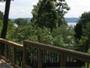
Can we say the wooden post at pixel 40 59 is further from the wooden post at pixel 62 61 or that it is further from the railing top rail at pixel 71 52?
the wooden post at pixel 62 61

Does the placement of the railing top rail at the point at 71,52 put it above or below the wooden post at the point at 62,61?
above

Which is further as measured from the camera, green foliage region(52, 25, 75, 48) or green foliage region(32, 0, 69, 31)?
green foliage region(32, 0, 69, 31)

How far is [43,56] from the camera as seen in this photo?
8.77 metres

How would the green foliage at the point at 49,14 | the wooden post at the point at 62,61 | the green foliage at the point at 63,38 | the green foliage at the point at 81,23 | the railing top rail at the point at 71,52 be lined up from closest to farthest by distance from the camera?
the railing top rail at the point at 71,52 < the wooden post at the point at 62,61 < the green foliage at the point at 63,38 < the green foliage at the point at 49,14 < the green foliage at the point at 81,23

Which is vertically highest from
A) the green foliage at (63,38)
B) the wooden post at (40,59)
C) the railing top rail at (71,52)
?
the railing top rail at (71,52)

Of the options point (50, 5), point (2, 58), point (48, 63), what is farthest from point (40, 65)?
point (50, 5)

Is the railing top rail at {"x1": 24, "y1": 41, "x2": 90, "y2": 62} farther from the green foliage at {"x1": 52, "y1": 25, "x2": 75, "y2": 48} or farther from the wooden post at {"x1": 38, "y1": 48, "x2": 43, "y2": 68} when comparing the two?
the green foliage at {"x1": 52, "y1": 25, "x2": 75, "y2": 48}

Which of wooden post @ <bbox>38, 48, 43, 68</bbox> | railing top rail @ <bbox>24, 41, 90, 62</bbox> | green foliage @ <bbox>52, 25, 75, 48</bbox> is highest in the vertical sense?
railing top rail @ <bbox>24, 41, 90, 62</bbox>

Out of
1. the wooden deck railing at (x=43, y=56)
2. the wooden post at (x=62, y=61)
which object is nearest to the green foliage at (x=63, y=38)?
the wooden deck railing at (x=43, y=56)

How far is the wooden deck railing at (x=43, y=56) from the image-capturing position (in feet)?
22.7

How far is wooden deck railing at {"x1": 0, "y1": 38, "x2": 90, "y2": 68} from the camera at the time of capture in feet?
22.7

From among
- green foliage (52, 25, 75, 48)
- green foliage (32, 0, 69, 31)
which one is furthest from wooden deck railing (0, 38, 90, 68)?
green foliage (32, 0, 69, 31)

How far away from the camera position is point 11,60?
12.4 metres

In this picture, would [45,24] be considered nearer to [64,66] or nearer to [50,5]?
[50,5]
